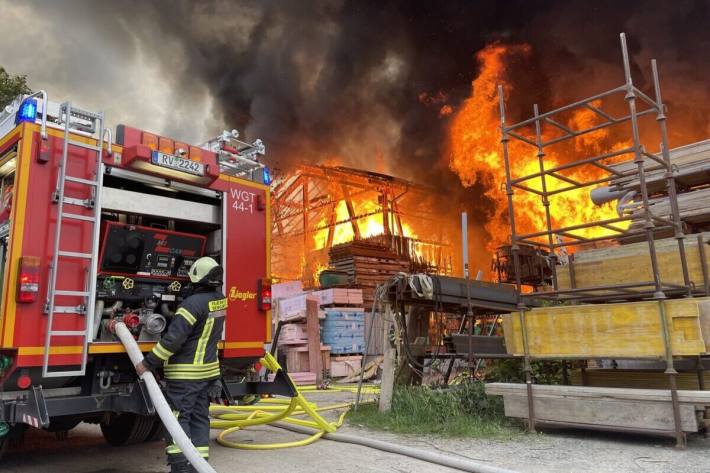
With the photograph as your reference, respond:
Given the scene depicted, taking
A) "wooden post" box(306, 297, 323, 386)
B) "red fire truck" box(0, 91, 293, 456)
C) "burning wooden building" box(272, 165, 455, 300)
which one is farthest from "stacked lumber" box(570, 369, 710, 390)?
"burning wooden building" box(272, 165, 455, 300)

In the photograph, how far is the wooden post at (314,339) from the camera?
1215 cm

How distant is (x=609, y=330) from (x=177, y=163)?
176 inches

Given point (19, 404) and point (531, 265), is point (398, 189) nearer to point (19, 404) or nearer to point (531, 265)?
point (531, 265)

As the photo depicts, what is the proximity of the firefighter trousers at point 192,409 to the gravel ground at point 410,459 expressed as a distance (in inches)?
20.7

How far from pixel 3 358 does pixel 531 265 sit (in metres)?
13.8

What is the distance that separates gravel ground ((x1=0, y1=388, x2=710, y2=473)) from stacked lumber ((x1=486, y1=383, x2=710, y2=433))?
202 millimetres

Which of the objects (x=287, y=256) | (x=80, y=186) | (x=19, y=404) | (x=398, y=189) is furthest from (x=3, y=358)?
(x=287, y=256)

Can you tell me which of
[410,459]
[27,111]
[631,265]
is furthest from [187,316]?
[631,265]

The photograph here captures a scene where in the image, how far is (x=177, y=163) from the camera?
4926 mm

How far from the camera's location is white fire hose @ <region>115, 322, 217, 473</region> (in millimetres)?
3570

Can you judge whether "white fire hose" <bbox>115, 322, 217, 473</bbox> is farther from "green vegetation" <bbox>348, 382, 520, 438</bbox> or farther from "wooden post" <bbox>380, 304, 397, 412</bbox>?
"wooden post" <bbox>380, 304, 397, 412</bbox>

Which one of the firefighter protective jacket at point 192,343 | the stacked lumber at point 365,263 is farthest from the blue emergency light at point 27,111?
the stacked lumber at point 365,263

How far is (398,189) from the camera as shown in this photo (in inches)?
890

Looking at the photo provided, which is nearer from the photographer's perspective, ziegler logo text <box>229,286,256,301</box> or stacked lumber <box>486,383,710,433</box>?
stacked lumber <box>486,383,710,433</box>
